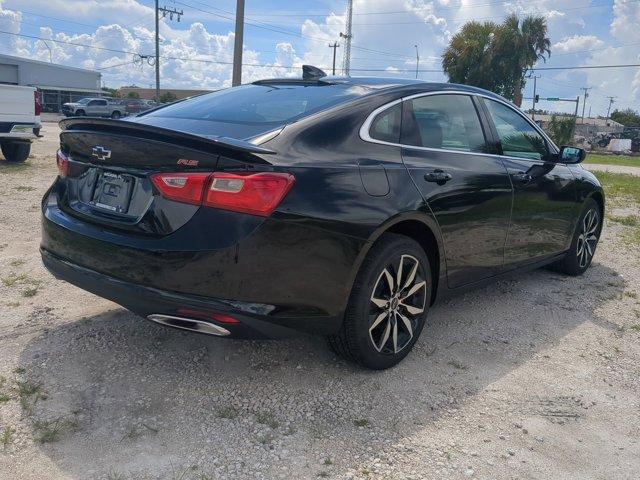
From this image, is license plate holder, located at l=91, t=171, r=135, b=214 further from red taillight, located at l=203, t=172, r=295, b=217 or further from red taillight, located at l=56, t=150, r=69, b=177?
red taillight, located at l=203, t=172, r=295, b=217

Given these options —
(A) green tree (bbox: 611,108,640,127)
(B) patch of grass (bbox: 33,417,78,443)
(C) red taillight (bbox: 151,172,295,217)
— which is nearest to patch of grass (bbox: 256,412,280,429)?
(B) patch of grass (bbox: 33,417,78,443)

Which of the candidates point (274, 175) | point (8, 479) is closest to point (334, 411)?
point (274, 175)

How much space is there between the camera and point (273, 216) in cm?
262

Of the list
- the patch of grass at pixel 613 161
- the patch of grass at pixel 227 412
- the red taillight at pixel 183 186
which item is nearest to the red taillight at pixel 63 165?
the red taillight at pixel 183 186

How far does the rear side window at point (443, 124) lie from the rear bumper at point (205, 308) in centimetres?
128

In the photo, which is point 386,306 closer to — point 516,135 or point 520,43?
point 516,135

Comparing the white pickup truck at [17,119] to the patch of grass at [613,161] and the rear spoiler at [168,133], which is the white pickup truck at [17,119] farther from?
the patch of grass at [613,161]

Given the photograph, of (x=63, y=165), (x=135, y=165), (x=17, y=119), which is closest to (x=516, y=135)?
(x=135, y=165)

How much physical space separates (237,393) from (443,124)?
6.91 feet

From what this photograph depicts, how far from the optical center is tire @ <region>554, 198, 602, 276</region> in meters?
5.33

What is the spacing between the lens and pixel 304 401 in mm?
2986

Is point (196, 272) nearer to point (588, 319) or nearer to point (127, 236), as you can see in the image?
point (127, 236)

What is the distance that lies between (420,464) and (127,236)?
1.68 m

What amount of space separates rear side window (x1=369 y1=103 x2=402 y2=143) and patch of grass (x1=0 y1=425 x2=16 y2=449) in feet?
7.32
